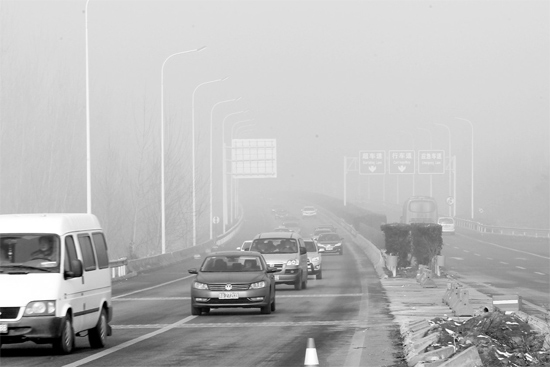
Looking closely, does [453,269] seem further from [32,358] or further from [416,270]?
[32,358]

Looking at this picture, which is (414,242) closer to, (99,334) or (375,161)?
(99,334)

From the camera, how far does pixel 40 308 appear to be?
15.4 metres

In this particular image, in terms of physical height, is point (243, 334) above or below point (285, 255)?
below

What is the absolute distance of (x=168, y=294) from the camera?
34.7 m

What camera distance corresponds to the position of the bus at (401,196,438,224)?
84.7 metres

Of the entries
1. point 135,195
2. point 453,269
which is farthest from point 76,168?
point 453,269

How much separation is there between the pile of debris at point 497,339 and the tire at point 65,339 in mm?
4917

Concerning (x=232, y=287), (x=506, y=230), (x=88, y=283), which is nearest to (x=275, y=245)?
(x=232, y=287)

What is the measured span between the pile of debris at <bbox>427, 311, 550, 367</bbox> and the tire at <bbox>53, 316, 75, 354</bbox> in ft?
16.1

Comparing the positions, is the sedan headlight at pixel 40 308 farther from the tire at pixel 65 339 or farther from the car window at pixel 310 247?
the car window at pixel 310 247

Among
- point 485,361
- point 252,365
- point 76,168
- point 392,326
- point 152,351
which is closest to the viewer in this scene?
point 485,361

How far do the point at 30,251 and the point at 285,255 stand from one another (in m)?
19.6

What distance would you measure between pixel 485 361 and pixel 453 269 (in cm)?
3867

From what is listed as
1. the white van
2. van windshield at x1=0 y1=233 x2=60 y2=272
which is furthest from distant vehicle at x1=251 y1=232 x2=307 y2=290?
van windshield at x1=0 y1=233 x2=60 y2=272
